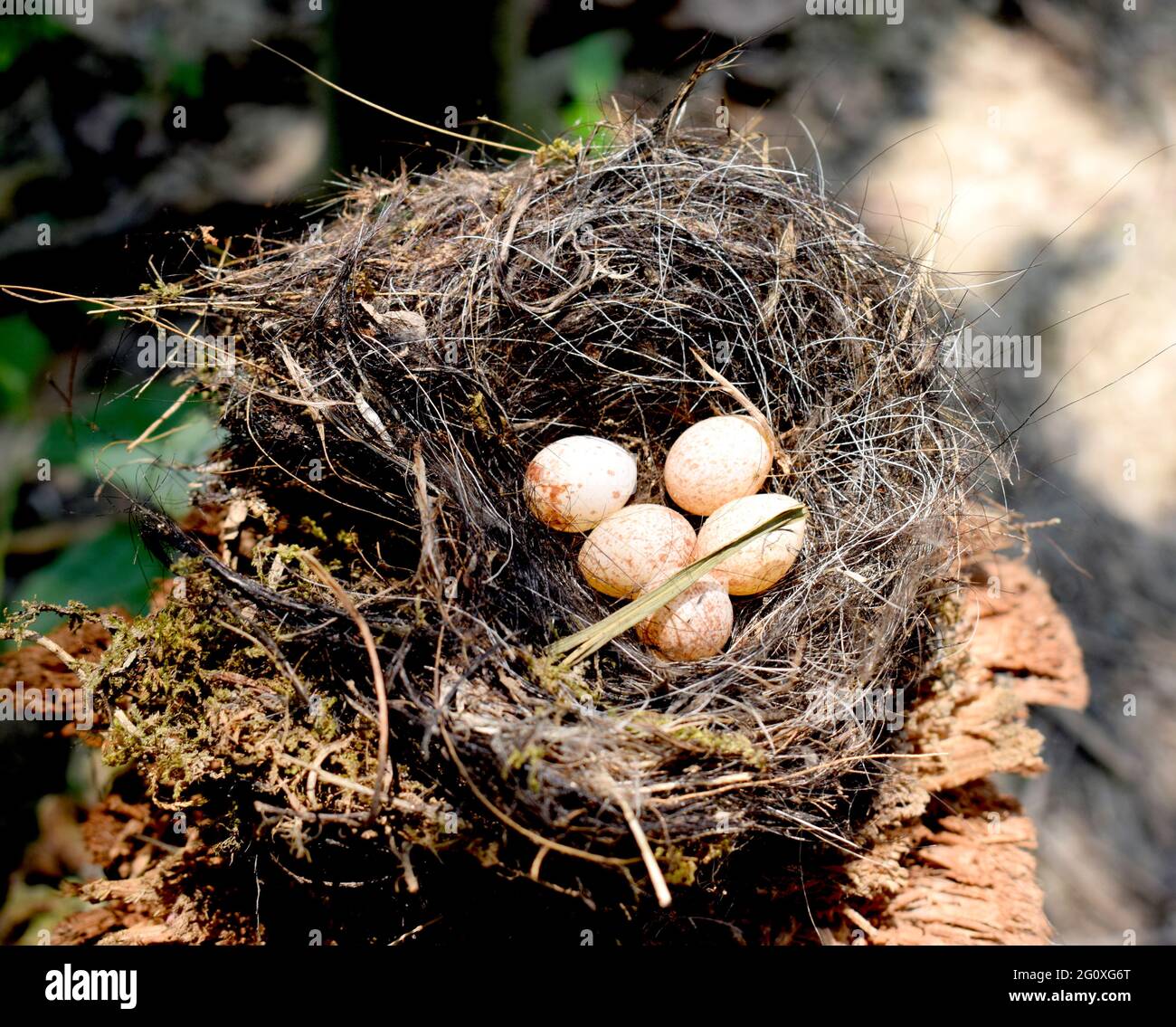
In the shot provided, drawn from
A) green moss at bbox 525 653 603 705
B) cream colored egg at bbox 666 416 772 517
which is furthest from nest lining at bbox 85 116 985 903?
cream colored egg at bbox 666 416 772 517

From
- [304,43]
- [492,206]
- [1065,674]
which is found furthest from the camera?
[304,43]

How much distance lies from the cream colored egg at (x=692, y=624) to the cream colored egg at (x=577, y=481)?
0.80 ft

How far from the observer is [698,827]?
1.22 meters

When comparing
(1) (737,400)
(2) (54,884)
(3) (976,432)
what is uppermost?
(1) (737,400)

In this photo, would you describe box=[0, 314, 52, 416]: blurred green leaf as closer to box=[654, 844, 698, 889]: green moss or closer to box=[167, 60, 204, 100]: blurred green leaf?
box=[167, 60, 204, 100]: blurred green leaf

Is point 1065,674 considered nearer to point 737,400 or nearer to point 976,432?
point 976,432

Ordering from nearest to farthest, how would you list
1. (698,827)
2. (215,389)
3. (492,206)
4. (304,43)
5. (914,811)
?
(698,827)
(914,811)
(215,389)
(492,206)
(304,43)

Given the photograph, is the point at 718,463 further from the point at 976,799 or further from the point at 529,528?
the point at 976,799

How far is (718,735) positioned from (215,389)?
3.91 feet

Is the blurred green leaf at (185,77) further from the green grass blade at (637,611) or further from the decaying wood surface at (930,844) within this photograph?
the green grass blade at (637,611)

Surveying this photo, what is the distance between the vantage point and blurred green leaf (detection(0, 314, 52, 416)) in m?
1.86

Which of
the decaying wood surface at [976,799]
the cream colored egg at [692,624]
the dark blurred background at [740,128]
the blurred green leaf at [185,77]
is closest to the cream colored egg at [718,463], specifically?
the cream colored egg at [692,624]

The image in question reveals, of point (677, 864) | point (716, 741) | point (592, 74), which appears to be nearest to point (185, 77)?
point (592, 74)

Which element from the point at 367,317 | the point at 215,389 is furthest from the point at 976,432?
the point at 215,389
